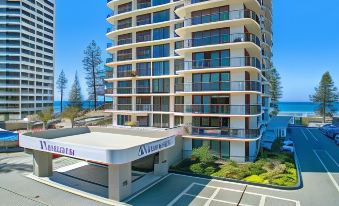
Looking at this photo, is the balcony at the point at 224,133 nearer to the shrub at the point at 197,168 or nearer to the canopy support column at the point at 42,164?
the shrub at the point at 197,168

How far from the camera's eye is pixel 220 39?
2869 cm

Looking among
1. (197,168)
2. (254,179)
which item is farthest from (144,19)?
(254,179)

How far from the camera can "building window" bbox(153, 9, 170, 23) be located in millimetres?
37406

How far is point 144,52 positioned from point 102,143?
20859 mm

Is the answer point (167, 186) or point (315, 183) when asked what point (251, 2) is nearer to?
point (315, 183)

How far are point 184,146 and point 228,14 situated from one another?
53.6ft

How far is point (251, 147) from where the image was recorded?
92.6ft

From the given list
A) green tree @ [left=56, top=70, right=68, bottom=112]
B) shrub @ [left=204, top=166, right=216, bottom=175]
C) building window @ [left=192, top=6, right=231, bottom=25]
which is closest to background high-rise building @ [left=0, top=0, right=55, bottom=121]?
green tree @ [left=56, top=70, right=68, bottom=112]

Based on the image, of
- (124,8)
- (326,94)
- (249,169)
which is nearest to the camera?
(249,169)

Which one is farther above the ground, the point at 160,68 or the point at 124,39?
the point at 124,39

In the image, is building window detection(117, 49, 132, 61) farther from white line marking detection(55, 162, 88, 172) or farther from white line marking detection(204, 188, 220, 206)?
white line marking detection(204, 188, 220, 206)

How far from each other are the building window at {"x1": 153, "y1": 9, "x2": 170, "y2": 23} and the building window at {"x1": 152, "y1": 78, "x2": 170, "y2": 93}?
9.22 meters

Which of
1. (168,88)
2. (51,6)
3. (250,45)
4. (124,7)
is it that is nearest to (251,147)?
(250,45)

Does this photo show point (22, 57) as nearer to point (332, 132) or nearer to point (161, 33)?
point (161, 33)
